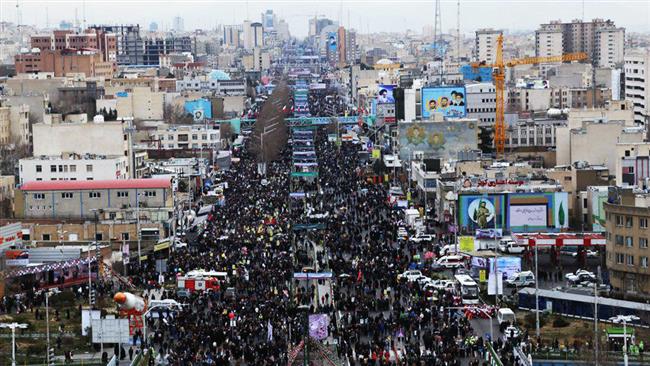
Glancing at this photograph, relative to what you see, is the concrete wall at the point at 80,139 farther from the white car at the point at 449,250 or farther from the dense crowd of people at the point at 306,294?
the white car at the point at 449,250

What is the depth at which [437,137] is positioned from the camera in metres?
62.2

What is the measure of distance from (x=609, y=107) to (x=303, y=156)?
13362 mm

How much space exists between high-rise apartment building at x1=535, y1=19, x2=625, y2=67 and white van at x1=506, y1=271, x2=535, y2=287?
353ft

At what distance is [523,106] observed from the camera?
8906 cm

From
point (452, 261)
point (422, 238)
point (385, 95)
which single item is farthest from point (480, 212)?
point (385, 95)

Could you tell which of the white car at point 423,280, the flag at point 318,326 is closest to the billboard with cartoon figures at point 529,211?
the white car at point 423,280

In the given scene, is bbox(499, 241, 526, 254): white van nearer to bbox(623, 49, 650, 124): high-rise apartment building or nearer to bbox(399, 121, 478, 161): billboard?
bbox(399, 121, 478, 161): billboard

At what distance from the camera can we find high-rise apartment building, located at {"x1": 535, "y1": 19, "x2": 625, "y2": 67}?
145000 mm

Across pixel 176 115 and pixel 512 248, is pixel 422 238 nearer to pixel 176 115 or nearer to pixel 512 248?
pixel 512 248

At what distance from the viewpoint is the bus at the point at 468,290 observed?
32.5m

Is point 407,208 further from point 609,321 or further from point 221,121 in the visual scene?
point 221,121

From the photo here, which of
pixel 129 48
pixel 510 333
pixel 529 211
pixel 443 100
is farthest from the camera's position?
pixel 129 48

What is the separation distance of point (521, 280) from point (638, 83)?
4878 centimetres

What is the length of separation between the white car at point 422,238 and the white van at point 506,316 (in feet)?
40.0
